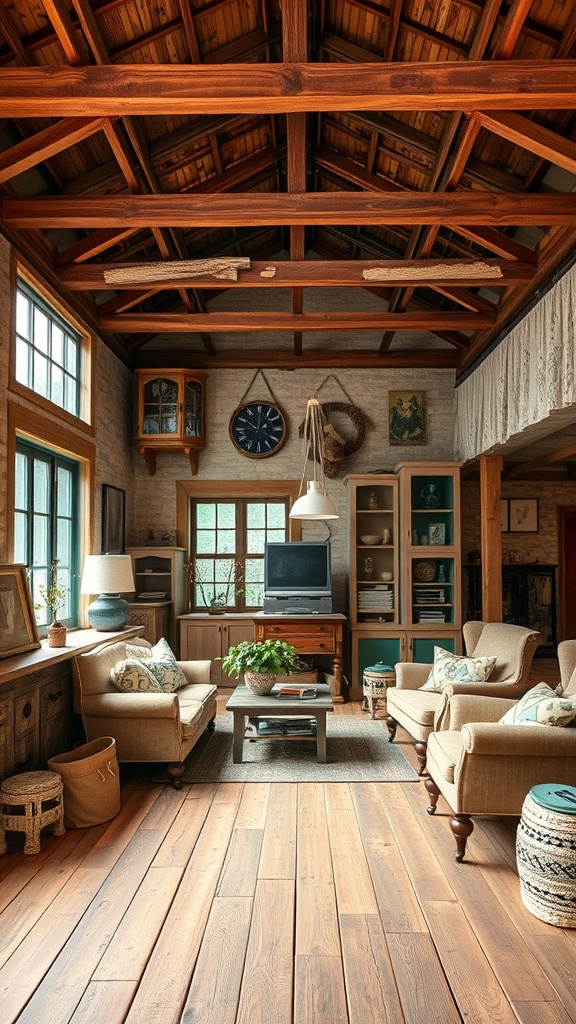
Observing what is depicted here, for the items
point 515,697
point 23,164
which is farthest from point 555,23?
point 515,697

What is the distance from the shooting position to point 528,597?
31.7 ft

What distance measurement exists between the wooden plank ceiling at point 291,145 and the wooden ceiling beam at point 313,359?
0.69 m

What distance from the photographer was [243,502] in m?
8.10

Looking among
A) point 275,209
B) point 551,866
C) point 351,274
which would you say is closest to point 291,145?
point 275,209

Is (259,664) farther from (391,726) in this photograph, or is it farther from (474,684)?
(474,684)

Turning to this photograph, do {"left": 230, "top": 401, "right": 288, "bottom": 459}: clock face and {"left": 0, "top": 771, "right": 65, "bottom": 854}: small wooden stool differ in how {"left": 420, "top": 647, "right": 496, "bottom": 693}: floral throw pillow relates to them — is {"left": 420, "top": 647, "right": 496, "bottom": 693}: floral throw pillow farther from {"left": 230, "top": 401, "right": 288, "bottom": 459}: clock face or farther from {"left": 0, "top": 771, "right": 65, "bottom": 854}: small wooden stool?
{"left": 230, "top": 401, "right": 288, "bottom": 459}: clock face

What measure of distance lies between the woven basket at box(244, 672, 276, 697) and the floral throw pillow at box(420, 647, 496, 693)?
3.82 feet

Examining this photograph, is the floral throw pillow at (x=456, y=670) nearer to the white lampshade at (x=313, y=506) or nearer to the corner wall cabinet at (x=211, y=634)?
the white lampshade at (x=313, y=506)

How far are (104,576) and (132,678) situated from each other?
1014 millimetres

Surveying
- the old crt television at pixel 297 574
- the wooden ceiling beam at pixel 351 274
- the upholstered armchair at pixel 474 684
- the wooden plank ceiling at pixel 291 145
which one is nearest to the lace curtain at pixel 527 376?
the wooden plank ceiling at pixel 291 145

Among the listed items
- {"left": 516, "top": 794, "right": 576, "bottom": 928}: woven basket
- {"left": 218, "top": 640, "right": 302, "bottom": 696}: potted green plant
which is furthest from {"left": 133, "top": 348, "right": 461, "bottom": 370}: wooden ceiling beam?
{"left": 516, "top": 794, "right": 576, "bottom": 928}: woven basket

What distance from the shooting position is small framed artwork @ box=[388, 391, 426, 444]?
26.1ft

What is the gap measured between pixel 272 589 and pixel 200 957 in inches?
190

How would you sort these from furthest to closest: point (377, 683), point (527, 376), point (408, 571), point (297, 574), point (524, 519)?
1. point (524, 519)
2. point (297, 574)
3. point (408, 571)
4. point (377, 683)
5. point (527, 376)
